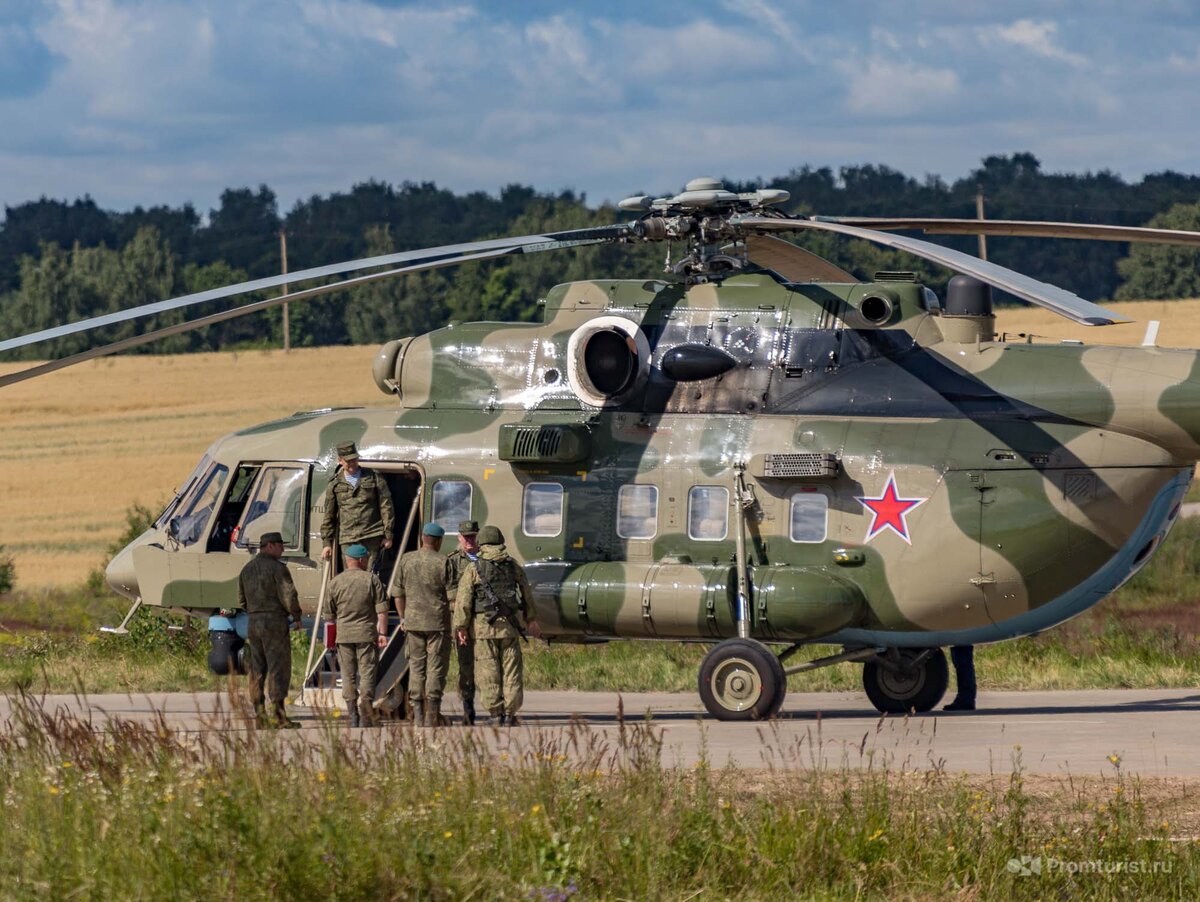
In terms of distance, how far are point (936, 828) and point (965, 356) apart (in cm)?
631

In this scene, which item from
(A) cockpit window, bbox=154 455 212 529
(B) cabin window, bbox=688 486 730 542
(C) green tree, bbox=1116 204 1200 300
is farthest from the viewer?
(C) green tree, bbox=1116 204 1200 300

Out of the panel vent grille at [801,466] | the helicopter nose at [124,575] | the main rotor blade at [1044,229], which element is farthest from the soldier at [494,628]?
the helicopter nose at [124,575]

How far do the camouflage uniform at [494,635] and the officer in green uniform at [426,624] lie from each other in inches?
8.3

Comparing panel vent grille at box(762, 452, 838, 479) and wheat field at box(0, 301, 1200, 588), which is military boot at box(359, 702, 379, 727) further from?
wheat field at box(0, 301, 1200, 588)

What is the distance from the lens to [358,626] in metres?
13.3

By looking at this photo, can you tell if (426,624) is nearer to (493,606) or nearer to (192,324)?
(493,606)

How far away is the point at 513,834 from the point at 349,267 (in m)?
6.27

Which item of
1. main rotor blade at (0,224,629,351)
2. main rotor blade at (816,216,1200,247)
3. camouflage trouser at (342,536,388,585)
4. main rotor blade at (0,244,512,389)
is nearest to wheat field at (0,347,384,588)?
camouflage trouser at (342,536,388,585)

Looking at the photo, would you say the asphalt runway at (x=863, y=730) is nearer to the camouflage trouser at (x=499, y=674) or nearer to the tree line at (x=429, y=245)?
the camouflage trouser at (x=499, y=674)

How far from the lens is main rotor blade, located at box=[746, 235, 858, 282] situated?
1452 cm

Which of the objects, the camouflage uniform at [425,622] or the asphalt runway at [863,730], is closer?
the asphalt runway at [863,730]

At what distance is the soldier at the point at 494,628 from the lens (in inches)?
520

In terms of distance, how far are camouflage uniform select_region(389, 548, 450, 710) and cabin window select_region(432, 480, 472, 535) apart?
904mm

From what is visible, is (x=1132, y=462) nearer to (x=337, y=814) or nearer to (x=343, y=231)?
Result: (x=337, y=814)
